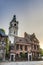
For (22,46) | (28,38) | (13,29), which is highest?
(13,29)

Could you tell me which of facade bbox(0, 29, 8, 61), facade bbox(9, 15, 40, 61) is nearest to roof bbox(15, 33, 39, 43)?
facade bbox(9, 15, 40, 61)

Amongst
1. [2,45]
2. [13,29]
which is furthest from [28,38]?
[2,45]

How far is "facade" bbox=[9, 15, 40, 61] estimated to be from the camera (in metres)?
2.92

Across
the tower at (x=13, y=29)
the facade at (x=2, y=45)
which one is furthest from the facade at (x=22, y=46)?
the facade at (x=2, y=45)

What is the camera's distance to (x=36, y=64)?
2963mm

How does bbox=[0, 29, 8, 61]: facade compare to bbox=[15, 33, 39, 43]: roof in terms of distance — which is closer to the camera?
bbox=[0, 29, 8, 61]: facade

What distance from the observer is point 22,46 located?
2.95 meters

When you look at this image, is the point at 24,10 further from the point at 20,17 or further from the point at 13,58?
the point at 13,58

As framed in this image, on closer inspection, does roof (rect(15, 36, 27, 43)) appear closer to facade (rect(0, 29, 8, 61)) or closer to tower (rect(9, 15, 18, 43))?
tower (rect(9, 15, 18, 43))

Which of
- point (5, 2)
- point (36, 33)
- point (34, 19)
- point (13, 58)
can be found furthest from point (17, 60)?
point (5, 2)

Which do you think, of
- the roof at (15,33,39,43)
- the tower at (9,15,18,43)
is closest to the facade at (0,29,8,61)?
the tower at (9,15,18,43)

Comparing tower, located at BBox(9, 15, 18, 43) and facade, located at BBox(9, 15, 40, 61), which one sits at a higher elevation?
tower, located at BBox(9, 15, 18, 43)

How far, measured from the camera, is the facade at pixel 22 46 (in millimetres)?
2920

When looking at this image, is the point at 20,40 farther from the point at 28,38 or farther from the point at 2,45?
the point at 2,45
